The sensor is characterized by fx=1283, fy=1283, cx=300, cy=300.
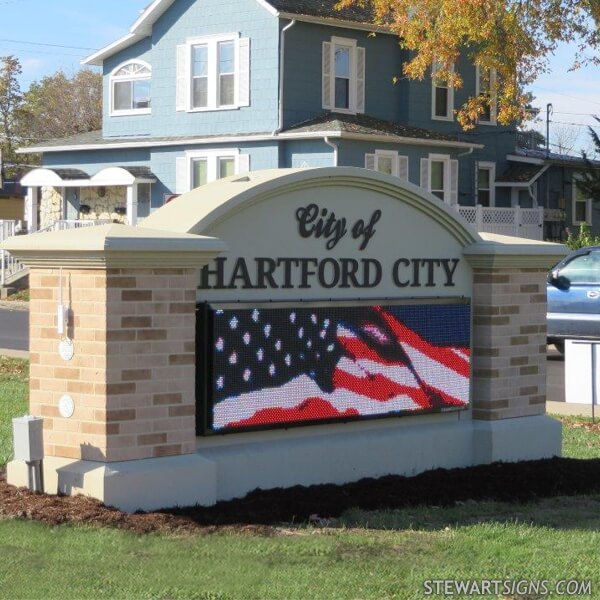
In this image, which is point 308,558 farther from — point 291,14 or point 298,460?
point 291,14

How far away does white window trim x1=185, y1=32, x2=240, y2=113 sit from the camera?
35.9 metres

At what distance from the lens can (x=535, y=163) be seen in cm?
4222

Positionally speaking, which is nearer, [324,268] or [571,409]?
[324,268]

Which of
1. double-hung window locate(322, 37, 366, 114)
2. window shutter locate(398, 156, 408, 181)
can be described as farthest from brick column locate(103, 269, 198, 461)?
window shutter locate(398, 156, 408, 181)

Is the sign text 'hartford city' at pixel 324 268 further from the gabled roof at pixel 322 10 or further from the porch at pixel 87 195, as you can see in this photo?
the porch at pixel 87 195

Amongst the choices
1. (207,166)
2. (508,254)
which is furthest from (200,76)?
(508,254)

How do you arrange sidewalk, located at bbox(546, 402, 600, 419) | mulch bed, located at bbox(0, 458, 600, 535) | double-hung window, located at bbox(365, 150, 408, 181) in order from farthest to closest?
double-hung window, located at bbox(365, 150, 408, 181) → sidewalk, located at bbox(546, 402, 600, 419) → mulch bed, located at bbox(0, 458, 600, 535)

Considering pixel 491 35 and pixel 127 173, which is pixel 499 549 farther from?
pixel 127 173

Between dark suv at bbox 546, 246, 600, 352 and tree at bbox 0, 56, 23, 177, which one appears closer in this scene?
dark suv at bbox 546, 246, 600, 352

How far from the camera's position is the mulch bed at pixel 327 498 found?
7285 mm

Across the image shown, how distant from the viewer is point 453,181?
1518 inches

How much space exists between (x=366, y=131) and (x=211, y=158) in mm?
4821

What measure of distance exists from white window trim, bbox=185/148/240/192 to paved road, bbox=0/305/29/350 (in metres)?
7.06

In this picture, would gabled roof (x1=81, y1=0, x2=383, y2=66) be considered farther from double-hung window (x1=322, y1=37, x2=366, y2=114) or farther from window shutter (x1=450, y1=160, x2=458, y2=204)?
window shutter (x1=450, y1=160, x2=458, y2=204)
